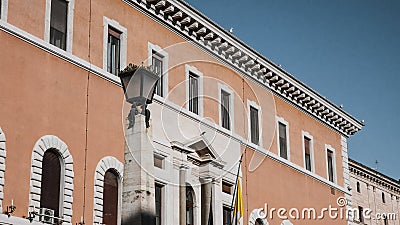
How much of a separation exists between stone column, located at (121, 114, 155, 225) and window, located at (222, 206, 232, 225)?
1179cm

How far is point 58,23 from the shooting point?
1742 centimetres

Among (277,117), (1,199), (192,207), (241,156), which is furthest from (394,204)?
(1,199)

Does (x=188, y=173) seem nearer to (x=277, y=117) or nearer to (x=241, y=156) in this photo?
(x=241, y=156)

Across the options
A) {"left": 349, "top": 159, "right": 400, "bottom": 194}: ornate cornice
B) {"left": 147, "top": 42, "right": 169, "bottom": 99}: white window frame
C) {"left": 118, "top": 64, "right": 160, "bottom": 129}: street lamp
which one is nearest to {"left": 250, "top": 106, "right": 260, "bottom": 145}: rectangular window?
{"left": 147, "top": 42, "right": 169, "bottom": 99}: white window frame

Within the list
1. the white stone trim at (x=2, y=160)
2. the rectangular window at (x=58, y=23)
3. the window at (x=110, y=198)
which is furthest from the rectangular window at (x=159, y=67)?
the white stone trim at (x=2, y=160)

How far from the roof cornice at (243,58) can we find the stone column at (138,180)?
9386 mm

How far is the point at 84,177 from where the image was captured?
1717cm

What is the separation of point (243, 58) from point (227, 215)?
4975 mm

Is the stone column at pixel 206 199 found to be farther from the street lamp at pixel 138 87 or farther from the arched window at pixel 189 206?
the street lamp at pixel 138 87

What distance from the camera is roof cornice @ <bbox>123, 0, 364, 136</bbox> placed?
20672mm

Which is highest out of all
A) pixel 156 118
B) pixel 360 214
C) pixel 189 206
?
pixel 360 214

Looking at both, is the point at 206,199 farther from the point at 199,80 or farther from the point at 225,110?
the point at 199,80

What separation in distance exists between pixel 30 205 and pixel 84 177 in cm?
184

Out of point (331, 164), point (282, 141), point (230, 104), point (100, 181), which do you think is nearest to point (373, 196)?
point (331, 164)
